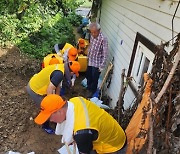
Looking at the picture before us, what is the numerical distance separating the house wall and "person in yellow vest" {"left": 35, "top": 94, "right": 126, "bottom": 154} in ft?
4.33

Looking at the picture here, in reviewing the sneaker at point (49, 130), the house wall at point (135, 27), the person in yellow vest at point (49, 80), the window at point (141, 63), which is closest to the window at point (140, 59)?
the window at point (141, 63)

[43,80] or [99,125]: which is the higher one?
[99,125]

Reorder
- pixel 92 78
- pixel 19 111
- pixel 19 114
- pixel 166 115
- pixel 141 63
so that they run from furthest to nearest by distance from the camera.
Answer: pixel 92 78
pixel 19 111
pixel 19 114
pixel 141 63
pixel 166 115

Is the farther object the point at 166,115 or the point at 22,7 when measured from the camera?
the point at 22,7

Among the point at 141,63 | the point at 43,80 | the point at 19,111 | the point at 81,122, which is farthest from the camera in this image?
the point at 19,111

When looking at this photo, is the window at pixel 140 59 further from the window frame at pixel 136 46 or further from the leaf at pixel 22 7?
the leaf at pixel 22 7

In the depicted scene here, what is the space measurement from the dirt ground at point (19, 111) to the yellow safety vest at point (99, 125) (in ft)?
6.63

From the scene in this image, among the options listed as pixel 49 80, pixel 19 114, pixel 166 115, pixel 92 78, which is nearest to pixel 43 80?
pixel 49 80

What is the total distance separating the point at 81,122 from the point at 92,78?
13.4ft

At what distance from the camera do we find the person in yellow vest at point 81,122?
8.07 ft

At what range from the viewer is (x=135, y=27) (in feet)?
14.6

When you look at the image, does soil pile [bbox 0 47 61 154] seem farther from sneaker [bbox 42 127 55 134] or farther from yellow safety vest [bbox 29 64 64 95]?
yellow safety vest [bbox 29 64 64 95]

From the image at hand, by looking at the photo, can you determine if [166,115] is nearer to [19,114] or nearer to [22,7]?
[19,114]

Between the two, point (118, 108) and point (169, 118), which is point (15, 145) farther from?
point (169, 118)
